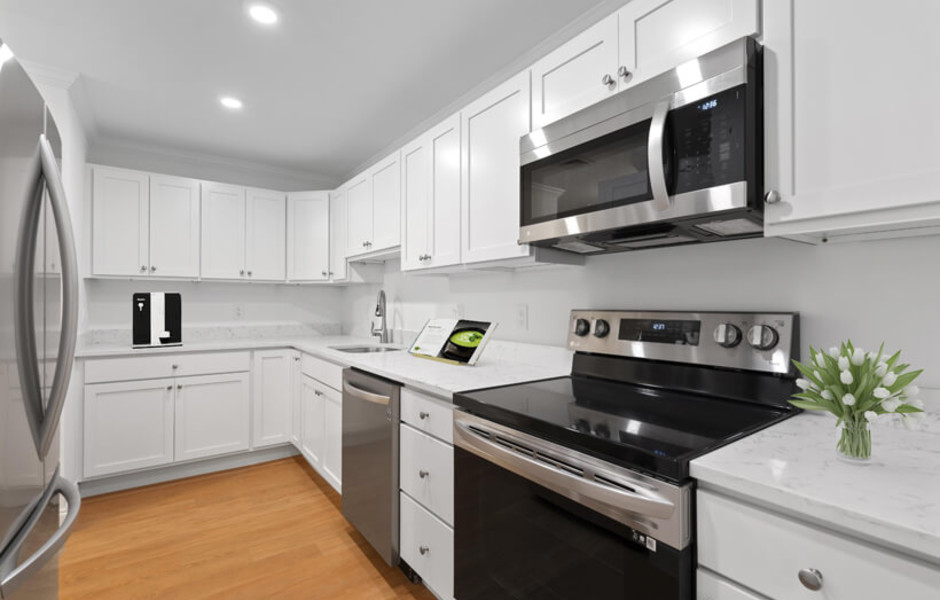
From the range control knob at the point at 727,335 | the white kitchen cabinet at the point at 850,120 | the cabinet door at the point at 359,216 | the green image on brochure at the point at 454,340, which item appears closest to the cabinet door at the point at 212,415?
the cabinet door at the point at 359,216

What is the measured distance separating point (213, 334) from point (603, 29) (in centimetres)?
369

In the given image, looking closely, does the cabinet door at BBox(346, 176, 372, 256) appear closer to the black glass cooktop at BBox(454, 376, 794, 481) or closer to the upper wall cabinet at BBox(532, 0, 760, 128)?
the upper wall cabinet at BBox(532, 0, 760, 128)

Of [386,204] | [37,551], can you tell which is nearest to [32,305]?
[37,551]

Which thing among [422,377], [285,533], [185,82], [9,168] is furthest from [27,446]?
[185,82]

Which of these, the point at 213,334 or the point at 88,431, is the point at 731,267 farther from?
the point at 213,334

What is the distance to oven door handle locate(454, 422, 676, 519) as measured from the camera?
2.79 feet

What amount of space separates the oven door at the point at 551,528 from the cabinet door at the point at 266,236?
2917 mm

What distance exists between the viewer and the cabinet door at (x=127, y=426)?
2740mm

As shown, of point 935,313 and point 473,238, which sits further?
point 473,238

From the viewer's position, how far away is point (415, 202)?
247 cm

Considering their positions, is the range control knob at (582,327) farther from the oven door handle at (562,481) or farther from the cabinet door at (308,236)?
the cabinet door at (308,236)

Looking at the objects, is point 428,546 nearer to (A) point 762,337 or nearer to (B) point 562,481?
(B) point 562,481

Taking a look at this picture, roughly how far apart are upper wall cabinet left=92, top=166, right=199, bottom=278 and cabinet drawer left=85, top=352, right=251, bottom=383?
2.34 ft

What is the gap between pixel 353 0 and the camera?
5.91 ft
